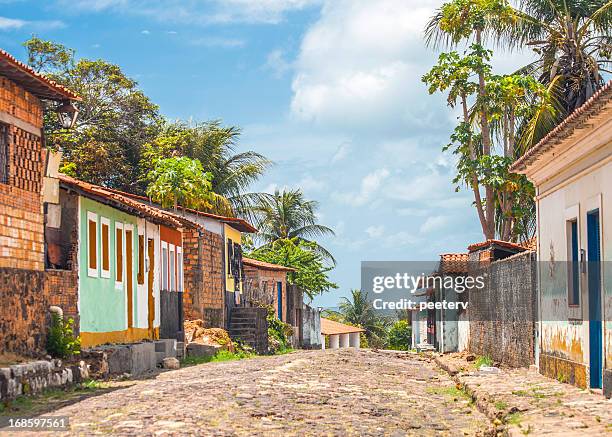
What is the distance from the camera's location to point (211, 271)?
34562 mm

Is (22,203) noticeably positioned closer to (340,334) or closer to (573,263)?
(573,263)

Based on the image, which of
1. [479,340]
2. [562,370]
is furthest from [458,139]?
[562,370]

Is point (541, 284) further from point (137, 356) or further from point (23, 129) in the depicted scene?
point (23, 129)

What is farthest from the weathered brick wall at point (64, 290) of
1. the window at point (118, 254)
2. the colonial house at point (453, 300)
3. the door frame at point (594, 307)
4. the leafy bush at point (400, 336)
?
the leafy bush at point (400, 336)

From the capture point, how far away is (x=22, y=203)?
1759cm

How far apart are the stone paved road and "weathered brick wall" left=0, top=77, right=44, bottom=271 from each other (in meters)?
2.97

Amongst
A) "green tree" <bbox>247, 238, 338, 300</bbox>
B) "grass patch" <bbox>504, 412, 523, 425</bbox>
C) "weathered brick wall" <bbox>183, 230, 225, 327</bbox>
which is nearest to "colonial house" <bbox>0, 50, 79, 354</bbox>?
"grass patch" <bbox>504, 412, 523, 425</bbox>

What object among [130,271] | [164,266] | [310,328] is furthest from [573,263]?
[310,328]

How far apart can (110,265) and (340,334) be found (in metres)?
47.5

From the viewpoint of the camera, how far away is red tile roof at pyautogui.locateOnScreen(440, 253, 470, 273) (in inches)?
1262

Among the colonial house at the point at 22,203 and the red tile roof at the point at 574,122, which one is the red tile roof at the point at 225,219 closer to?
the colonial house at the point at 22,203

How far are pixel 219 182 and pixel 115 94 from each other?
23.0 feet

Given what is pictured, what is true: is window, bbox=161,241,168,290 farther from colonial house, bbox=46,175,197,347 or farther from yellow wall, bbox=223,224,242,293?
yellow wall, bbox=223,224,242,293

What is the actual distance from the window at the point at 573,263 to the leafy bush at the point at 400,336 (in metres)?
50.5
